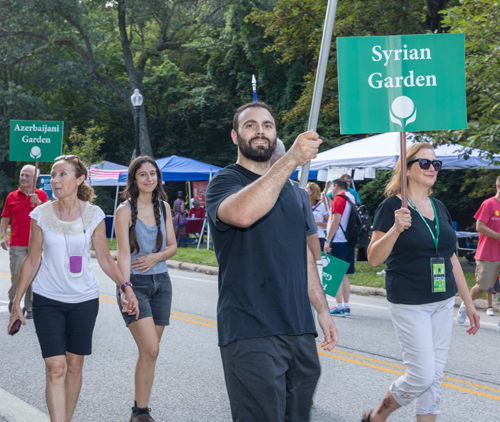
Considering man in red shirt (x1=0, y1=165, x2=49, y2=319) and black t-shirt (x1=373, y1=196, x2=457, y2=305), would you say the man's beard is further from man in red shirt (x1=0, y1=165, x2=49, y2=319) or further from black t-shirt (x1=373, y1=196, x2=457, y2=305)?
man in red shirt (x1=0, y1=165, x2=49, y2=319)

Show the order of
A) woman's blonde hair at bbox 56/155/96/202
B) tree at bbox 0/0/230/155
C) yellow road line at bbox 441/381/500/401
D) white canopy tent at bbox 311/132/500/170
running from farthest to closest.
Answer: tree at bbox 0/0/230/155 → white canopy tent at bbox 311/132/500/170 → yellow road line at bbox 441/381/500/401 → woman's blonde hair at bbox 56/155/96/202

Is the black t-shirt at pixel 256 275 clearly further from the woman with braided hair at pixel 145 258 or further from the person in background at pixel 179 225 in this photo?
the person in background at pixel 179 225

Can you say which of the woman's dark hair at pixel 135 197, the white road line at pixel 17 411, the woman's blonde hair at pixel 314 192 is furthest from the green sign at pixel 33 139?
the white road line at pixel 17 411

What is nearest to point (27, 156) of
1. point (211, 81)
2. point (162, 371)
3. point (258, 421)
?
point (162, 371)

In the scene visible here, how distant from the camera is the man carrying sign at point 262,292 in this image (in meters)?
2.54

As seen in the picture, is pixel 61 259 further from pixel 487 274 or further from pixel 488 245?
pixel 488 245

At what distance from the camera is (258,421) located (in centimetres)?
253

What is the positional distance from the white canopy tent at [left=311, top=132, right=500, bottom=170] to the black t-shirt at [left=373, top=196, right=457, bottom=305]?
8.69 m

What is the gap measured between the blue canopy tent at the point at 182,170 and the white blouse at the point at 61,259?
14.7 m

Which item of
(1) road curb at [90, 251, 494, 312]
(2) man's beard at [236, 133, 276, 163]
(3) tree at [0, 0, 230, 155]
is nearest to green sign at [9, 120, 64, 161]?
(1) road curb at [90, 251, 494, 312]

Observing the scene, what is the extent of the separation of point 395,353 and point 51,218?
155 inches

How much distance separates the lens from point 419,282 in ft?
12.1

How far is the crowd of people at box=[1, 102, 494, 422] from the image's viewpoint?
2.57 m

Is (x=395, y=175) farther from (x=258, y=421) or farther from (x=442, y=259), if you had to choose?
(x=258, y=421)
